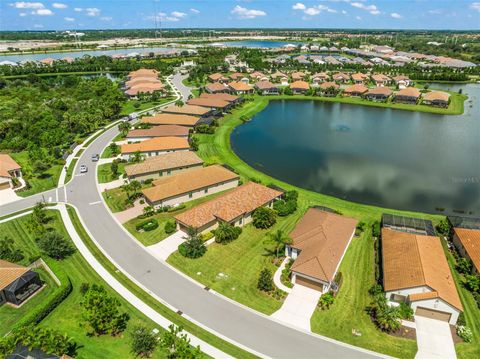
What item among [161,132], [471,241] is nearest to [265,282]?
[471,241]

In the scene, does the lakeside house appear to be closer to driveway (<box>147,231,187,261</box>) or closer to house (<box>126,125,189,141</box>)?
house (<box>126,125,189,141</box>)

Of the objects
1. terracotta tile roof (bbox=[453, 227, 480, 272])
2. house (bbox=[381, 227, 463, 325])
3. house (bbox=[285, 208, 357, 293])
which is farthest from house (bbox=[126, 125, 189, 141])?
terracotta tile roof (bbox=[453, 227, 480, 272])

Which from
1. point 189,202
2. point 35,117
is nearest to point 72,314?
point 189,202

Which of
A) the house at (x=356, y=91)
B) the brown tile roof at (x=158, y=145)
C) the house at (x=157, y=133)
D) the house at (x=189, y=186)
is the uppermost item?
the house at (x=356, y=91)

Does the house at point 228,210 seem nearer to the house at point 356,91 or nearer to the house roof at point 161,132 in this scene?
the house roof at point 161,132

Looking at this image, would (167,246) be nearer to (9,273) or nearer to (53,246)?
(53,246)

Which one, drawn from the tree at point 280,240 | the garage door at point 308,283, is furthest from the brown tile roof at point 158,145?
the garage door at point 308,283

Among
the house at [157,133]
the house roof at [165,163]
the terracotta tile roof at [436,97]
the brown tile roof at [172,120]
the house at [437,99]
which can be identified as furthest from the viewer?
the terracotta tile roof at [436,97]
